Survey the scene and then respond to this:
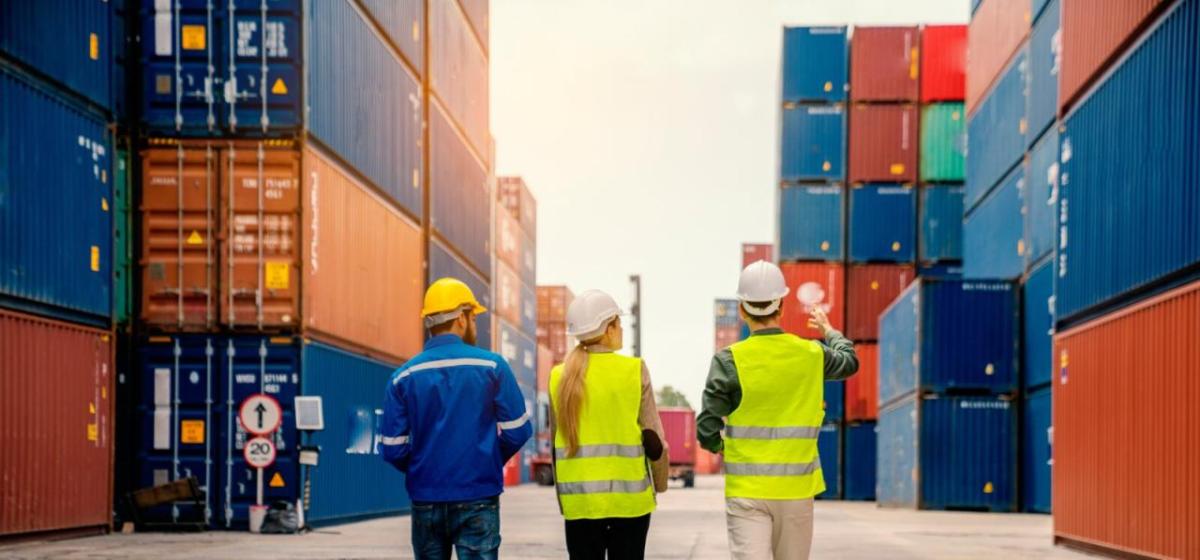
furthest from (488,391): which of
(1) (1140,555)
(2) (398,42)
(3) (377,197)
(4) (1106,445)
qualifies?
(2) (398,42)

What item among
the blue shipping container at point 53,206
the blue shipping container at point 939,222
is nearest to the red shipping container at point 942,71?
the blue shipping container at point 939,222

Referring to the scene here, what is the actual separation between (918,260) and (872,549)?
24.3 m

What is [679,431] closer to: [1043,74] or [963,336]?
[963,336]

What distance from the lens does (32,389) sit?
16.8 m

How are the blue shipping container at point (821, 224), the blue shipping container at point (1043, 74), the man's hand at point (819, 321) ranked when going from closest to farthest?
1. the man's hand at point (819, 321)
2. the blue shipping container at point (1043, 74)
3. the blue shipping container at point (821, 224)

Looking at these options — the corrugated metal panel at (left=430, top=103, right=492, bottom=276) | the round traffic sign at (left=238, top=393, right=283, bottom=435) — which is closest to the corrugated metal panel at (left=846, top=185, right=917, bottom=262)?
the corrugated metal panel at (left=430, top=103, right=492, bottom=276)

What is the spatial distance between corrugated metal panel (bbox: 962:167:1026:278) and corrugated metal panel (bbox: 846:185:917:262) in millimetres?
3873

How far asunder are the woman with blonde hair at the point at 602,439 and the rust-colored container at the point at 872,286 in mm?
34383

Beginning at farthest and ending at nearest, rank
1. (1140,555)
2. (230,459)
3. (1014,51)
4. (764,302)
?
(1014,51) → (230,459) → (1140,555) → (764,302)

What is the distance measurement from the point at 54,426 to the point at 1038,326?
63.2 feet

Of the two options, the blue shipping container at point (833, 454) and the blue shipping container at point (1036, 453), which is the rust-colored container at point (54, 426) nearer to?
the blue shipping container at point (1036, 453)

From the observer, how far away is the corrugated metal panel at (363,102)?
2103 centimetres

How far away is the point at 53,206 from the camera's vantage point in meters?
17.8

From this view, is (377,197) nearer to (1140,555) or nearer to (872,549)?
(872,549)
